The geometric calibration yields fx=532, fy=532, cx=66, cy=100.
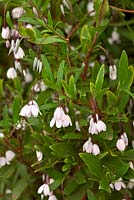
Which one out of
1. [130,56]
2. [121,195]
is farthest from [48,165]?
[130,56]

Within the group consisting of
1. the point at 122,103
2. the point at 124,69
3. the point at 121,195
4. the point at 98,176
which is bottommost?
the point at 121,195

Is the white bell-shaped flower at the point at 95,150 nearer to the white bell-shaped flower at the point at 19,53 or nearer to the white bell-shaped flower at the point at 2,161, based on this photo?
the white bell-shaped flower at the point at 19,53

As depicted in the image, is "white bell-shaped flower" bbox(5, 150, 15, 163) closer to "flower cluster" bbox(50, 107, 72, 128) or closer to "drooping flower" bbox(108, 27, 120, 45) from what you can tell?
"flower cluster" bbox(50, 107, 72, 128)

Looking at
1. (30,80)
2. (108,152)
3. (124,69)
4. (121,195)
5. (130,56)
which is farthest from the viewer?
(30,80)

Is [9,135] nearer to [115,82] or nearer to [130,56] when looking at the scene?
[115,82]

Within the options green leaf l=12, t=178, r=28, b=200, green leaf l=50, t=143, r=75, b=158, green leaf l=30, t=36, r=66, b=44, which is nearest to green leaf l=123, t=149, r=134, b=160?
green leaf l=50, t=143, r=75, b=158

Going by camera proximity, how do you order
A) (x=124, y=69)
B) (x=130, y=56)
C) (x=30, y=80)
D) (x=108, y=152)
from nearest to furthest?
(x=124, y=69)
(x=108, y=152)
(x=130, y=56)
(x=30, y=80)

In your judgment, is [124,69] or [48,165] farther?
[48,165]
